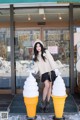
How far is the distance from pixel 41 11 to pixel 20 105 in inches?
117

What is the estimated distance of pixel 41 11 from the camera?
7.71 m

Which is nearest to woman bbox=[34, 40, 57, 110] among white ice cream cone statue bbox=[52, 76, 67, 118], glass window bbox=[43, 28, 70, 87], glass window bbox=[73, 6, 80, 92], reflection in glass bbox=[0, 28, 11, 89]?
white ice cream cone statue bbox=[52, 76, 67, 118]

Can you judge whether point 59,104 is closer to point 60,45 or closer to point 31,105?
point 31,105

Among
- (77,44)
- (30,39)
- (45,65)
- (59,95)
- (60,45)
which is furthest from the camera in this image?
(30,39)

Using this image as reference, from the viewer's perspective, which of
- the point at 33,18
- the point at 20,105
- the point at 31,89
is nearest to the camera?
the point at 31,89

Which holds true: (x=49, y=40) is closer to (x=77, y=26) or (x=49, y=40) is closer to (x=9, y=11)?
(x=77, y=26)

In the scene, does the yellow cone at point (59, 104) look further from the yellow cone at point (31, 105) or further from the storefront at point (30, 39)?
the storefront at point (30, 39)

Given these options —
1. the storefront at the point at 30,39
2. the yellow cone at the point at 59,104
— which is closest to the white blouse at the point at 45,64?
the yellow cone at the point at 59,104

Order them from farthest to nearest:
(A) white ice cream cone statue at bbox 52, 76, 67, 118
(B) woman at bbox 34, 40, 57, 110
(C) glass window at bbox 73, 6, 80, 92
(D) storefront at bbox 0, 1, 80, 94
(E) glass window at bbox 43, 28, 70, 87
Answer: (E) glass window at bbox 43, 28, 70, 87 < (D) storefront at bbox 0, 1, 80, 94 < (C) glass window at bbox 73, 6, 80, 92 < (B) woman at bbox 34, 40, 57, 110 < (A) white ice cream cone statue at bbox 52, 76, 67, 118

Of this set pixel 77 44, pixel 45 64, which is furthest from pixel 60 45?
pixel 45 64

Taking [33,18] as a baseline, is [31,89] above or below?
below

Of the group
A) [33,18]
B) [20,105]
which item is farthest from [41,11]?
[20,105]

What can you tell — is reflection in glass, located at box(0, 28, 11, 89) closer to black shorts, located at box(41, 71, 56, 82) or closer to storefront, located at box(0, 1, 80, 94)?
storefront, located at box(0, 1, 80, 94)

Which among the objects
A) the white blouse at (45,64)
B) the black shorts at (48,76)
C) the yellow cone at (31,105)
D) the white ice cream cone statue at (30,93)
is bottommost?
the yellow cone at (31,105)
